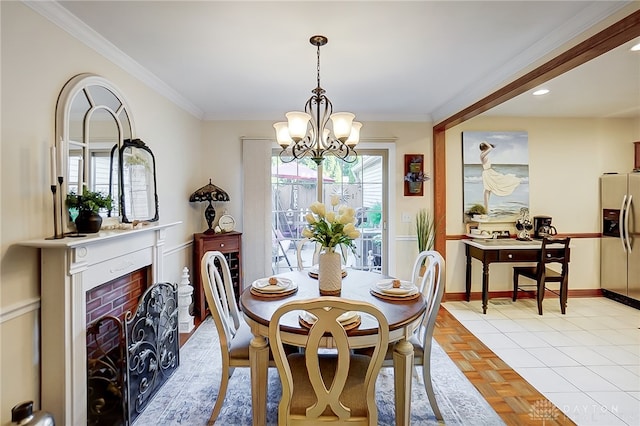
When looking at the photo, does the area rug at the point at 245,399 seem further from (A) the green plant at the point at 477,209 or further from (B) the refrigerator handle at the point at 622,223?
(B) the refrigerator handle at the point at 622,223

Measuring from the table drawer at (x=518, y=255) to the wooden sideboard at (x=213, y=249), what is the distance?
10.1 feet

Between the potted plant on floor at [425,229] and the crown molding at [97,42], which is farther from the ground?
the crown molding at [97,42]

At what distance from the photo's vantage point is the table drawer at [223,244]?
3595 millimetres

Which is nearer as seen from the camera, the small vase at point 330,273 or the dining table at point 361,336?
the dining table at point 361,336

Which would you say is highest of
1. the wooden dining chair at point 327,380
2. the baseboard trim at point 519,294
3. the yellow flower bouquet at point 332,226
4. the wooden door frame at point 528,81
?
the wooden door frame at point 528,81

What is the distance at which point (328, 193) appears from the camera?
430 cm

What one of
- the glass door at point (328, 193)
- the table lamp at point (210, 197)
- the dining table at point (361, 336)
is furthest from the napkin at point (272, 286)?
the glass door at point (328, 193)

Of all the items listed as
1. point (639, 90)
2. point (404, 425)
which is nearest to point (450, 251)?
point (639, 90)

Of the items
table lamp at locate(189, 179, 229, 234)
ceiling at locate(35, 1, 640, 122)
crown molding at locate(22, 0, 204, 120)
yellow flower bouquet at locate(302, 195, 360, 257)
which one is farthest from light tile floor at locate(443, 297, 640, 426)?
crown molding at locate(22, 0, 204, 120)

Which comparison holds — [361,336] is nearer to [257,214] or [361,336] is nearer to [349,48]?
[349,48]

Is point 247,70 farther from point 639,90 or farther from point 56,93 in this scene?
point 639,90

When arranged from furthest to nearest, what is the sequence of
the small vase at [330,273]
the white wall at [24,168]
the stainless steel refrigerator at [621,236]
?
1. the stainless steel refrigerator at [621,236]
2. the small vase at [330,273]
3. the white wall at [24,168]

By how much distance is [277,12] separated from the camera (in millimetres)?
1829

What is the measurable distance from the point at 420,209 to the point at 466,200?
61 centimetres
